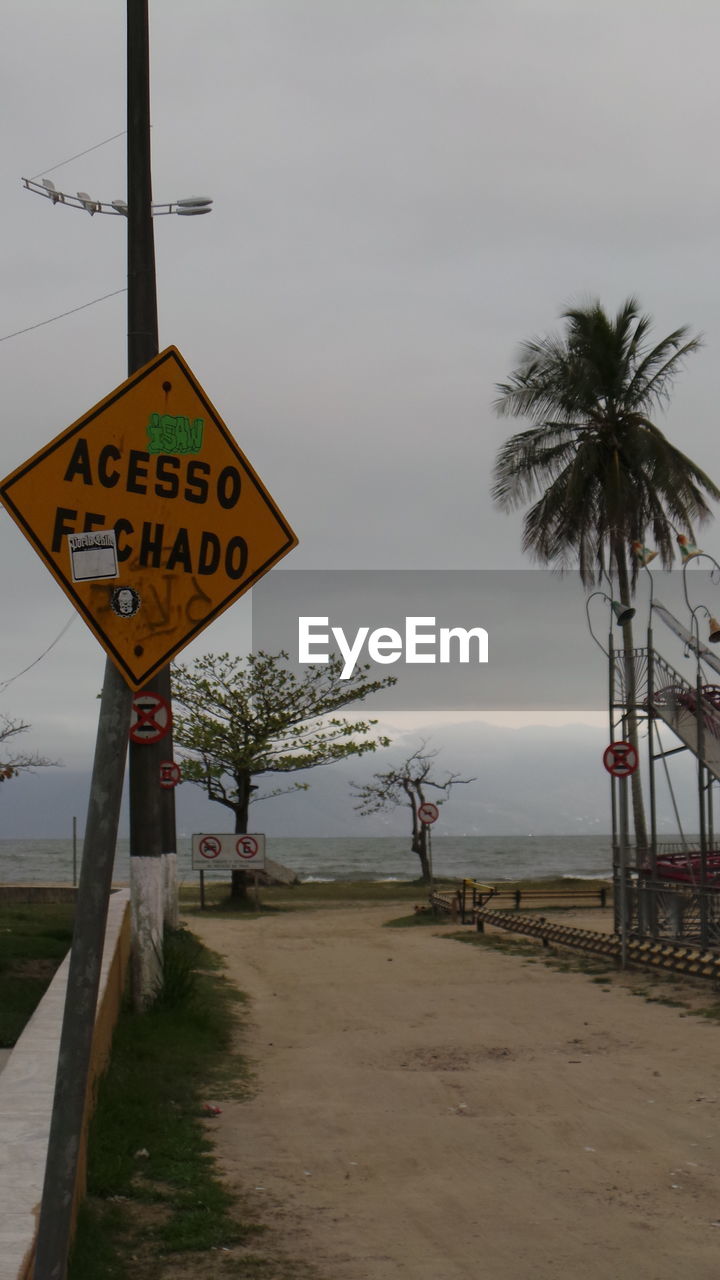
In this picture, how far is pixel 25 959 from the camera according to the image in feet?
50.6

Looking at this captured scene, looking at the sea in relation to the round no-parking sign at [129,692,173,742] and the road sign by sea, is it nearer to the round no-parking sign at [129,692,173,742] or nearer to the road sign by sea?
the round no-parking sign at [129,692,173,742]

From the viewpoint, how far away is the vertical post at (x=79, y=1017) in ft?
11.1

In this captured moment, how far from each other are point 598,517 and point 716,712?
11.2m

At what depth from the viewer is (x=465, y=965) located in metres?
19.8

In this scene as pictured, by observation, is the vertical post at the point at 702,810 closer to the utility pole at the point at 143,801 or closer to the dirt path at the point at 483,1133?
the dirt path at the point at 483,1133

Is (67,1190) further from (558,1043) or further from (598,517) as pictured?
(598,517)

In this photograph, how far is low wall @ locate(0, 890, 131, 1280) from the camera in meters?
4.21

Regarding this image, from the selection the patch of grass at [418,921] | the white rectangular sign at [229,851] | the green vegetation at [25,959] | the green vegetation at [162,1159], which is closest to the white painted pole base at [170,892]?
the green vegetation at [25,959]

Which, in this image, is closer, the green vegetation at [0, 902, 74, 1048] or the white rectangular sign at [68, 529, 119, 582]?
the white rectangular sign at [68, 529, 119, 582]

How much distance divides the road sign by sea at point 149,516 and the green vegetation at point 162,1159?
3.32 metres

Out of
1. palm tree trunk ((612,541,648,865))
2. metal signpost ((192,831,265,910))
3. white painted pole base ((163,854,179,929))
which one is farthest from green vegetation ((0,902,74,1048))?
palm tree trunk ((612,541,648,865))

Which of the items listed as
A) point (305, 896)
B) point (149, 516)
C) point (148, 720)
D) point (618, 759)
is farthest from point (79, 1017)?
point (305, 896)

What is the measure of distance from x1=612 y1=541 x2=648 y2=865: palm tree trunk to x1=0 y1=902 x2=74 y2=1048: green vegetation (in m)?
9.40

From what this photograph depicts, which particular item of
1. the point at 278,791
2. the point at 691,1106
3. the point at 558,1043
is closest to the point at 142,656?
the point at 691,1106
